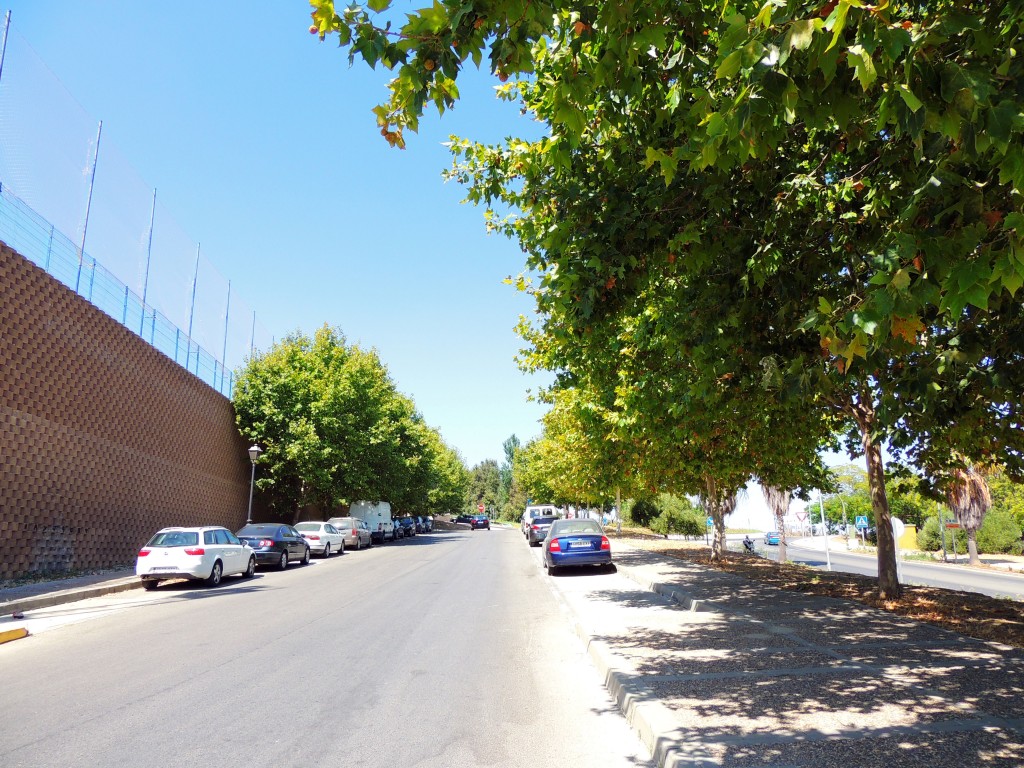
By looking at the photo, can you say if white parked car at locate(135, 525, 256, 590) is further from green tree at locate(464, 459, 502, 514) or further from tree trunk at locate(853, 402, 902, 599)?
green tree at locate(464, 459, 502, 514)

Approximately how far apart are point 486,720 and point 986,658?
5.25 metres

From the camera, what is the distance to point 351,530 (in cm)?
3244

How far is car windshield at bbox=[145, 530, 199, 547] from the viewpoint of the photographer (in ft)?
49.5

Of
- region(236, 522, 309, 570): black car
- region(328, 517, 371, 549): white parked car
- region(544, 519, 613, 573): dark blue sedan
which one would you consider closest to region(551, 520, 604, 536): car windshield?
region(544, 519, 613, 573): dark blue sedan

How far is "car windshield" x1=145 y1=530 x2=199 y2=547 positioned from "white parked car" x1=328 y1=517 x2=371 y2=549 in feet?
52.2

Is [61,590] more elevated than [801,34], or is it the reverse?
[801,34]

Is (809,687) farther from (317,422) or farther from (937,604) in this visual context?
(317,422)

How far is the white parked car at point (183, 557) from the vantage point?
48.6ft

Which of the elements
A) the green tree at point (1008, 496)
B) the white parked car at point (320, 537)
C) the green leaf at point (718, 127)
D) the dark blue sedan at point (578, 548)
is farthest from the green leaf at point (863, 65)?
the green tree at point (1008, 496)

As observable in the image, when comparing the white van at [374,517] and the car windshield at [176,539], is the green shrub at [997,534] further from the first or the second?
the car windshield at [176,539]

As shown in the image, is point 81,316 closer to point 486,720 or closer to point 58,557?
point 58,557

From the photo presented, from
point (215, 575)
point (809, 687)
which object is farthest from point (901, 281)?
point (215, 575)

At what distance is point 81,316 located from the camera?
17.6m

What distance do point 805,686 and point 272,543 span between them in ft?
60.0
